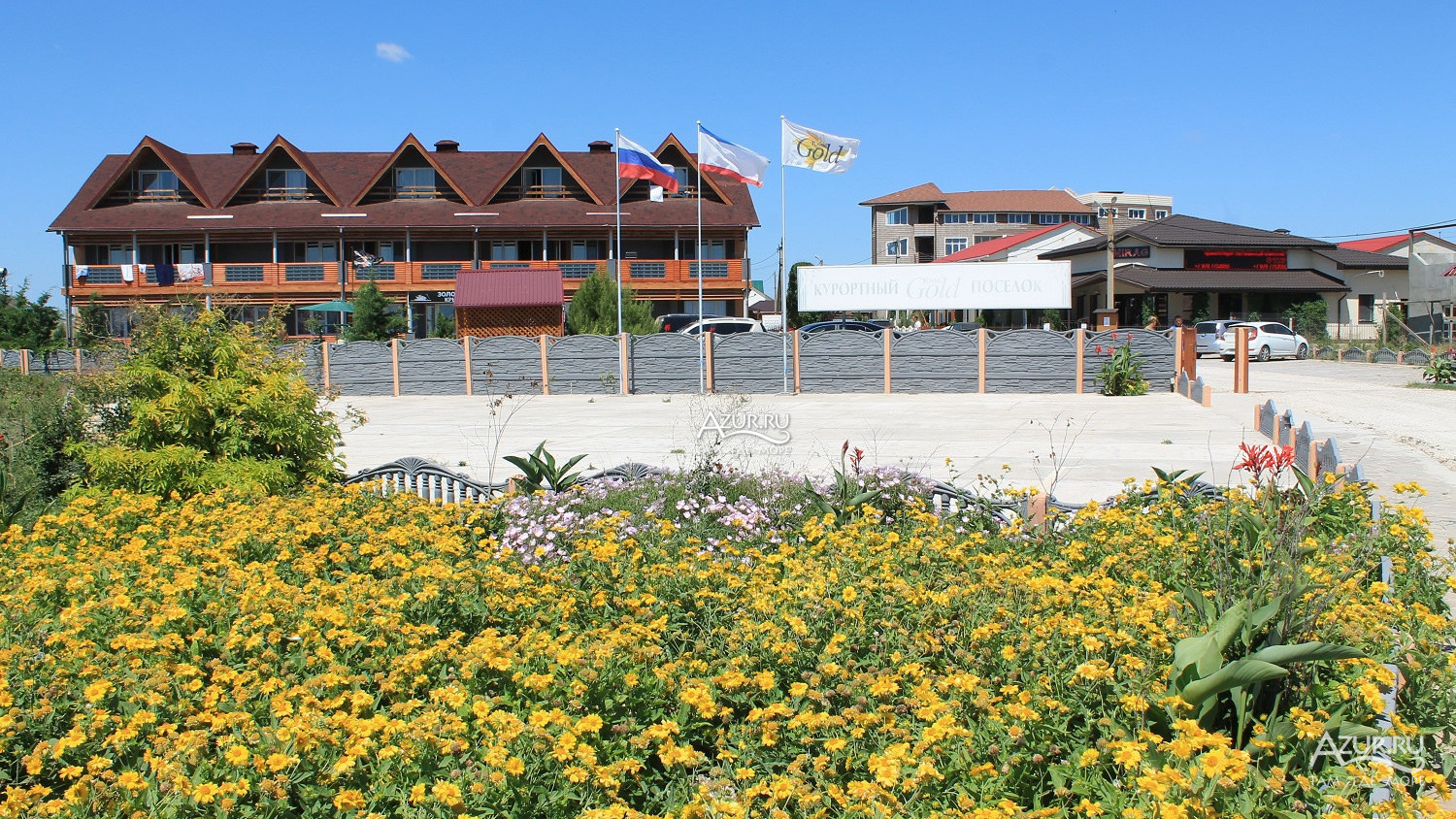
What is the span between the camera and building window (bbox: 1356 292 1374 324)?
171 ft

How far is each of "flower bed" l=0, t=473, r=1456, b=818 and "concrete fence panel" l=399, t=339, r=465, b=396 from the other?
2098cm

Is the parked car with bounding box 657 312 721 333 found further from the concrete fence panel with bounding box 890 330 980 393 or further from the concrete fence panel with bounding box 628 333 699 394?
the concrete fence panel with bounding box 890 330 980 393

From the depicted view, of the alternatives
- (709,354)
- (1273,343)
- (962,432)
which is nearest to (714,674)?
(962,432)

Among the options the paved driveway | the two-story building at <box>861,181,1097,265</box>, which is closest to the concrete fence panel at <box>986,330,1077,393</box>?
the paved driveway

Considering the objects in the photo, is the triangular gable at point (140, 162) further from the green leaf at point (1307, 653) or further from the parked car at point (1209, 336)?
the green leaf at point (1307, 653)

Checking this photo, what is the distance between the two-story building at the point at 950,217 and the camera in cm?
7906

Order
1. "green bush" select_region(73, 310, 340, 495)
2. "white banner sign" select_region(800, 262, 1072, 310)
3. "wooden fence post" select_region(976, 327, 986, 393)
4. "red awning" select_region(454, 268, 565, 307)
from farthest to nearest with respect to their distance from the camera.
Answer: "red awning" select_region(454, 268, 565, 307) → "white banner sign" select_region(800, 262, 1072, 310) → "wooden fence post" select_region(976, 327, 986, 393) → "green bush" select_region(73, 310, 340, 495)

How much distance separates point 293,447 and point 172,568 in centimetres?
352

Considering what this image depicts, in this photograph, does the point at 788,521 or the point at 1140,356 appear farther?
the point at 1140,356

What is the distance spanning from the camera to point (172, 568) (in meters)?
5.62

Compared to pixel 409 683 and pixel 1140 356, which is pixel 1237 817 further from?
pixel 1140 356

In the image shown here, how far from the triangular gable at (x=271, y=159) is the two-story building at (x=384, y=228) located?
0.08 metres

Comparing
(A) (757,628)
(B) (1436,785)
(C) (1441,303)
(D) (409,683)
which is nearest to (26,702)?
(D) (409,683)

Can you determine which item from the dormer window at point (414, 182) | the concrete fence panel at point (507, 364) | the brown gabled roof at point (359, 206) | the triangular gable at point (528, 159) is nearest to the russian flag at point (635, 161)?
the concrete fence panel at point (507, 364)
